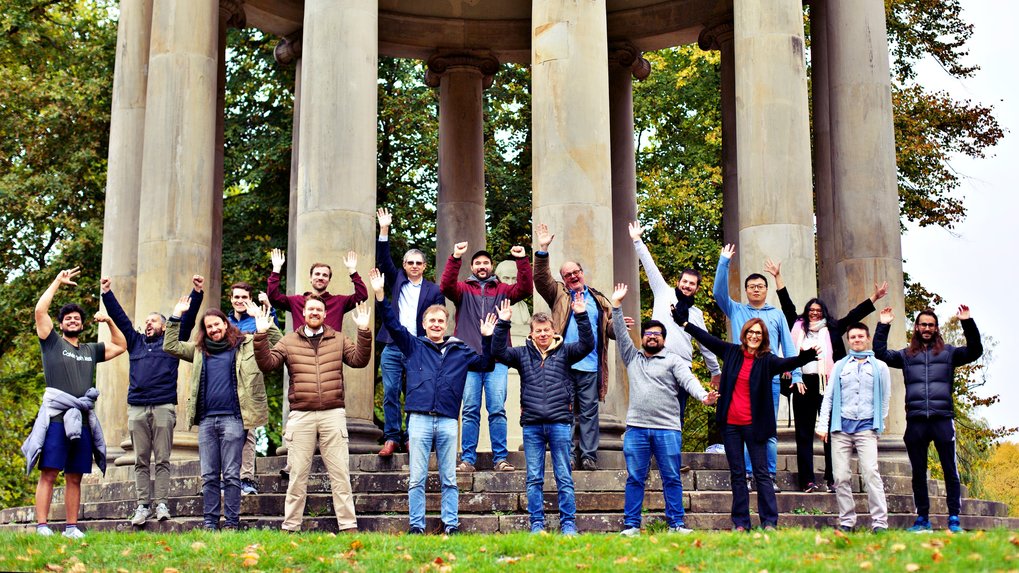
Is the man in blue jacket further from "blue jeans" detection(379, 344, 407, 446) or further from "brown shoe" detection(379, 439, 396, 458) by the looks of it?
"blue jeans" detection(379, 344, 407, 446)

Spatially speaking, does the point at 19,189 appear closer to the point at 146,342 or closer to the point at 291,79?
the point at 291,79

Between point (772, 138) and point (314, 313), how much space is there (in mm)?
10351

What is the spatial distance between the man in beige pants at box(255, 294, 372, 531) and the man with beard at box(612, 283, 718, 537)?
3578mm

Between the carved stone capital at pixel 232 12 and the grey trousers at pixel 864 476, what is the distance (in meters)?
18.2

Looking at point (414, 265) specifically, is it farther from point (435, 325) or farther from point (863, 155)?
point (863, 155)

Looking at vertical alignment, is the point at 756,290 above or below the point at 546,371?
above

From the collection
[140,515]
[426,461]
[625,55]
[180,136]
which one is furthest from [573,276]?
[625,55]

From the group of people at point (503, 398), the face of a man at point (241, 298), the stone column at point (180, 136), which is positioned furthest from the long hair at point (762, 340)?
the stone column at point (180, 136)

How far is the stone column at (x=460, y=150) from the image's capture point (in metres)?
32.4

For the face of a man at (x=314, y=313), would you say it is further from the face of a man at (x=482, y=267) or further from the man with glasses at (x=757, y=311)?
the man with glasses at (x=757, y=311)

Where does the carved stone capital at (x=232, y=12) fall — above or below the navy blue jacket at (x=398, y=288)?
above

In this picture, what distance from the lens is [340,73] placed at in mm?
22859

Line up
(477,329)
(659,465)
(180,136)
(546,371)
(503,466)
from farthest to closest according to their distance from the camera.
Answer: (180,136) < (477,329) < (503,466) < (546,371) < (659,465)

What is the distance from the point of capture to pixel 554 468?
1662cm
